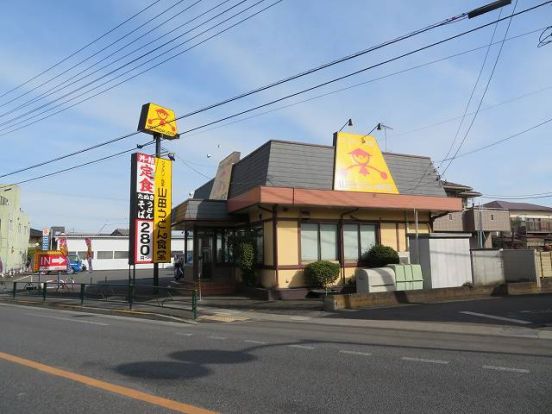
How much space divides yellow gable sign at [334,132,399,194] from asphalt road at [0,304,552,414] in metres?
11.2

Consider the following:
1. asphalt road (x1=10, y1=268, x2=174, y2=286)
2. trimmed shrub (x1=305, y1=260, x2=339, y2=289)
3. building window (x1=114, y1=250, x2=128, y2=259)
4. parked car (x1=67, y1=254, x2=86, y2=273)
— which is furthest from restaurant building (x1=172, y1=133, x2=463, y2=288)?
building window (x1=114, y1=250, x2=128, y2=259)

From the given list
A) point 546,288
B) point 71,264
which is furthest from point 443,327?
point 71,264

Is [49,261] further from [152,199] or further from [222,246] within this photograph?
[222,246]

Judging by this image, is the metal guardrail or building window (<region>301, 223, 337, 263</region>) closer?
the metal guardrail

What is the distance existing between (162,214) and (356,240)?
8978mm

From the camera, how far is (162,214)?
73.3 ft

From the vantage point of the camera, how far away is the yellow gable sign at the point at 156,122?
22703mm

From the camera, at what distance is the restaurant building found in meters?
20.4

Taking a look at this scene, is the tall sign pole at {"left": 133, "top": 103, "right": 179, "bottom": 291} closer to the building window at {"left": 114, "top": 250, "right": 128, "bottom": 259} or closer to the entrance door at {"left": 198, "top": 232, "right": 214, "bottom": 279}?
the entrance door at {"left": 198, "top": 232, "right": 214, "bottom": 279}

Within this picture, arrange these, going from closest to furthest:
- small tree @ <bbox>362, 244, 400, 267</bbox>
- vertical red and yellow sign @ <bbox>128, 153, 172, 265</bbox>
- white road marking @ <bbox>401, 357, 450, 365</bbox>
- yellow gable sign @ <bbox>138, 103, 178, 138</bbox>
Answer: white road marking @ <bbox>401, 357, 450, 365</bbox>, vertical red and yellow sign @ <bbox>128, 153, 172, 265</bbox>, small tree @ <bbox>362, 244, 400, 267</bbox>, yellow gable sign @ <bbox>138, 103, 178, 138</bbox>

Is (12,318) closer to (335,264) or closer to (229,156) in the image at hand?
(335,264)

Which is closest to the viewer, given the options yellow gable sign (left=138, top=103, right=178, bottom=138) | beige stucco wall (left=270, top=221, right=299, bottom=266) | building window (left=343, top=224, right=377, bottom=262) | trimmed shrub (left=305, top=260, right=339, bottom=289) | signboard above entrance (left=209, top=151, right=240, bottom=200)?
trimmed shrub (left=305, top=260, right=339, bottom=289)

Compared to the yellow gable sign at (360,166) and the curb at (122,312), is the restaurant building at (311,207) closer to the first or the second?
the yellow gable sign at (360,166)

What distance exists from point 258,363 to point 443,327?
21.5ft
